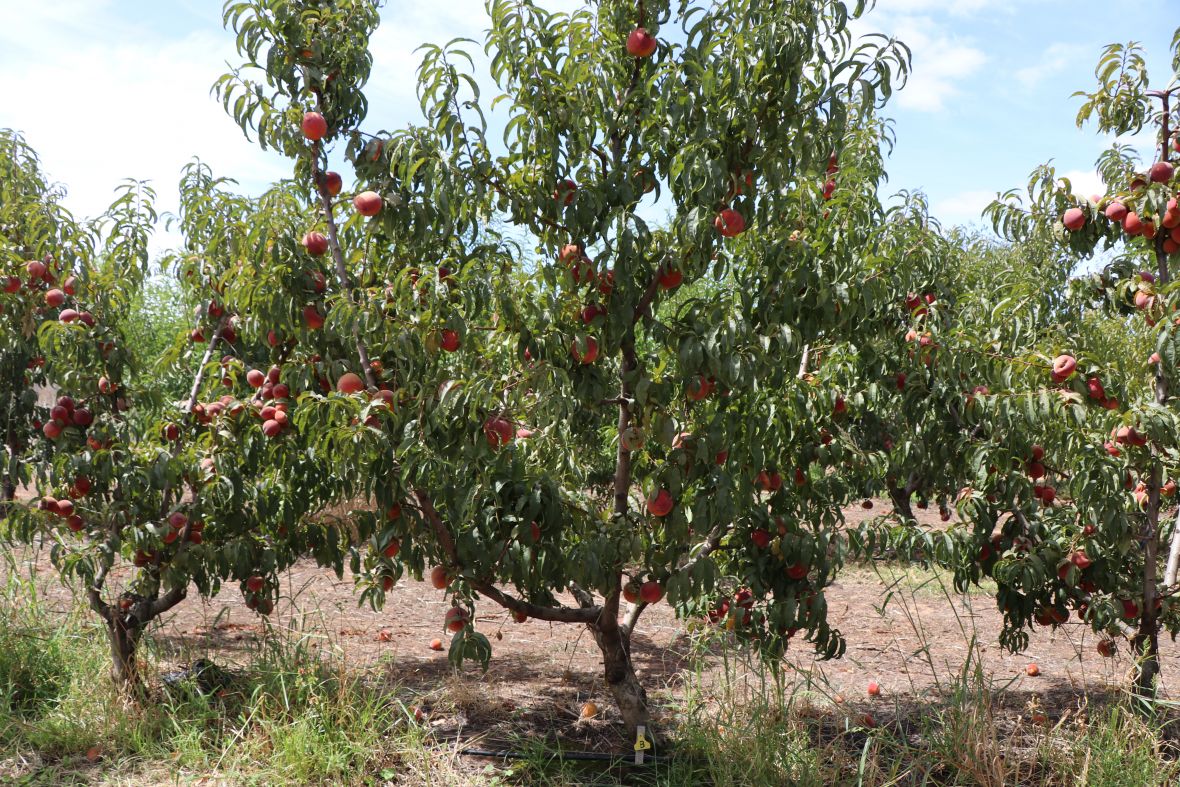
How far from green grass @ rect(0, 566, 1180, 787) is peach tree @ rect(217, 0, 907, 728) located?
510 millimetres

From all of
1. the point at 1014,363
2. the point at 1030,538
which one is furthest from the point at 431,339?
the point at 1030,538

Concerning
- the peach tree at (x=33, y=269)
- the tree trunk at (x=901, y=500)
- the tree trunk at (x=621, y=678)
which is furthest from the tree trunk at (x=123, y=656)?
the tree trunk at (x=901, y=500)

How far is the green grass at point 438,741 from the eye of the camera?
3.21m

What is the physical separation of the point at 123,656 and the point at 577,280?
8.43 feet

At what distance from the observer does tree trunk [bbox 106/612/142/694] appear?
3896 millimetres

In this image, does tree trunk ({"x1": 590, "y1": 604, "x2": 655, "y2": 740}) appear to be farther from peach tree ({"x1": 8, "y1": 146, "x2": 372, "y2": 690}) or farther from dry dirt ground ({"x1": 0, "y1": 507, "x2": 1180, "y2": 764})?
peach tree ({"x1": 8, "y1": 146, "x2": 372, "y2": 690})

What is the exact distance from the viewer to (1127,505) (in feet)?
12.6

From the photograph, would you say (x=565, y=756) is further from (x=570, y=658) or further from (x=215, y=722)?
(x=215, y=722)

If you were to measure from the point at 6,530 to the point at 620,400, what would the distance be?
247 centimetres

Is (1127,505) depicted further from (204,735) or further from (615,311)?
(204,735)

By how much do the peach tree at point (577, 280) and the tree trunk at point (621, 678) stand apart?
0.35 meters

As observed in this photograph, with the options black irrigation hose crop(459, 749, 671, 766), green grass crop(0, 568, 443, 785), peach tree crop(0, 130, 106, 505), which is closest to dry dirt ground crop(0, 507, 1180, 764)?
black irrigation hose crop(459, 749, 671, 766)

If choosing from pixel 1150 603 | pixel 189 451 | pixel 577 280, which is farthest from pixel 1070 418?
pixel 189 451

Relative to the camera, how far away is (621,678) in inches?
147
